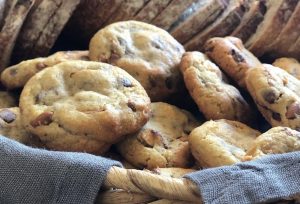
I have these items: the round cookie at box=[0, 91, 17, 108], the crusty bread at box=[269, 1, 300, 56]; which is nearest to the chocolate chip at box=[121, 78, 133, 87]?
the round cookie at box=[0, 91, 17, 108]

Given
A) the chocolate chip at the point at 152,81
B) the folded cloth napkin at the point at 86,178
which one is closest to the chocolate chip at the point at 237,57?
the chocolate chip at the point at 152,81

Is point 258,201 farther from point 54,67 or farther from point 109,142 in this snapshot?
point 54,67

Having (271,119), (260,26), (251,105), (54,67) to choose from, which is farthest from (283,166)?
(260,26)

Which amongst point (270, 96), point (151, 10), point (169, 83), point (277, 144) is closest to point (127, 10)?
point (151, 10)

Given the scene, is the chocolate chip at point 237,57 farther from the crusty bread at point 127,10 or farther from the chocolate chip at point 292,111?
the crusty bread at point 127,10

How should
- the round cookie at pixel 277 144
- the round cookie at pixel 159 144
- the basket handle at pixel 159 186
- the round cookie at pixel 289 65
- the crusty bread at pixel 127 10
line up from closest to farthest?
1. the basket handle at pixel 159 186
2. the round cookie at pixel 277 144
3. the round cookie at pixel 159 144
4. the round cookie at pixel 289 65
5. the crusty bread at pixel 127 10

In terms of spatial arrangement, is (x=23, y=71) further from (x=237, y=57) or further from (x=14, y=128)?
(x=237, y=57)

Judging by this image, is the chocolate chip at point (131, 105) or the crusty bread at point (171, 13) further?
the crusty bread at point (171, 13)
